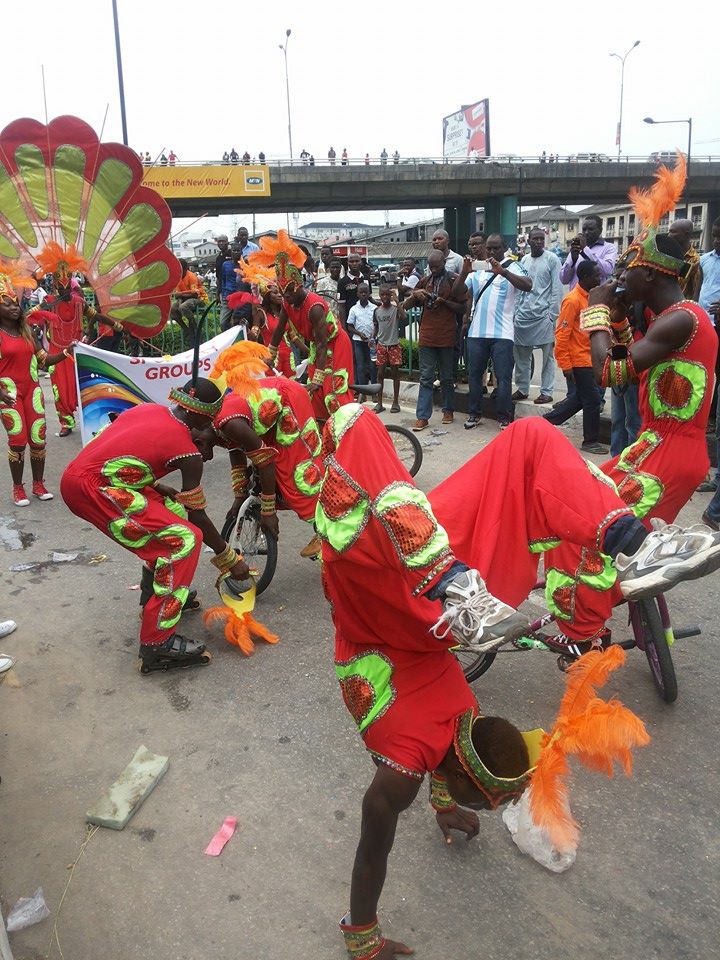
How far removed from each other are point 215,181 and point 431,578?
93.5 ft

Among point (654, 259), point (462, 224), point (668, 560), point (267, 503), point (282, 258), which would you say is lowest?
point (267, 503)

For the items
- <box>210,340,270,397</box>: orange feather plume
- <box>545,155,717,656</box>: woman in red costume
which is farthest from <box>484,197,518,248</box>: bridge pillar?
<box>545,155,717,656</box>: woman in red costume

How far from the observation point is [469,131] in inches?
1901

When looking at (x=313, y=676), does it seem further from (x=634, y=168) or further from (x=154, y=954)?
(x=634, y=168)

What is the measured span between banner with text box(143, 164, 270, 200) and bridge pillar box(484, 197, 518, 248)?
41.5ft

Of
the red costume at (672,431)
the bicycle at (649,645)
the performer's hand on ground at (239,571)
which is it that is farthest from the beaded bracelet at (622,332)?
the performer's hand on ground at (239,571)

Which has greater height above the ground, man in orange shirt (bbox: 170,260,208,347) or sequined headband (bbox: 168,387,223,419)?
man in orange shirt (bbox: 170,260,208,347)

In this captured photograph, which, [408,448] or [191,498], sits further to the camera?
[408,448]

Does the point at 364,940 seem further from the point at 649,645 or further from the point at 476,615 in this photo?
the point at 649,645

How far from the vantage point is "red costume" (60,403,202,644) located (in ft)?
12.4

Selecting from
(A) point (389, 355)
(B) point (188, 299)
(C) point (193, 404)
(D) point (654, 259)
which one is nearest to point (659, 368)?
(D) point (654, 259)

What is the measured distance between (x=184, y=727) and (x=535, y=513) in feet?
6.80

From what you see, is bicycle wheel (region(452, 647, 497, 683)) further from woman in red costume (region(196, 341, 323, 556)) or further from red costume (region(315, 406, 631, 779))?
woman in red costume (region(196, 341, 323, 556))

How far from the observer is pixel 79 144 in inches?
263
